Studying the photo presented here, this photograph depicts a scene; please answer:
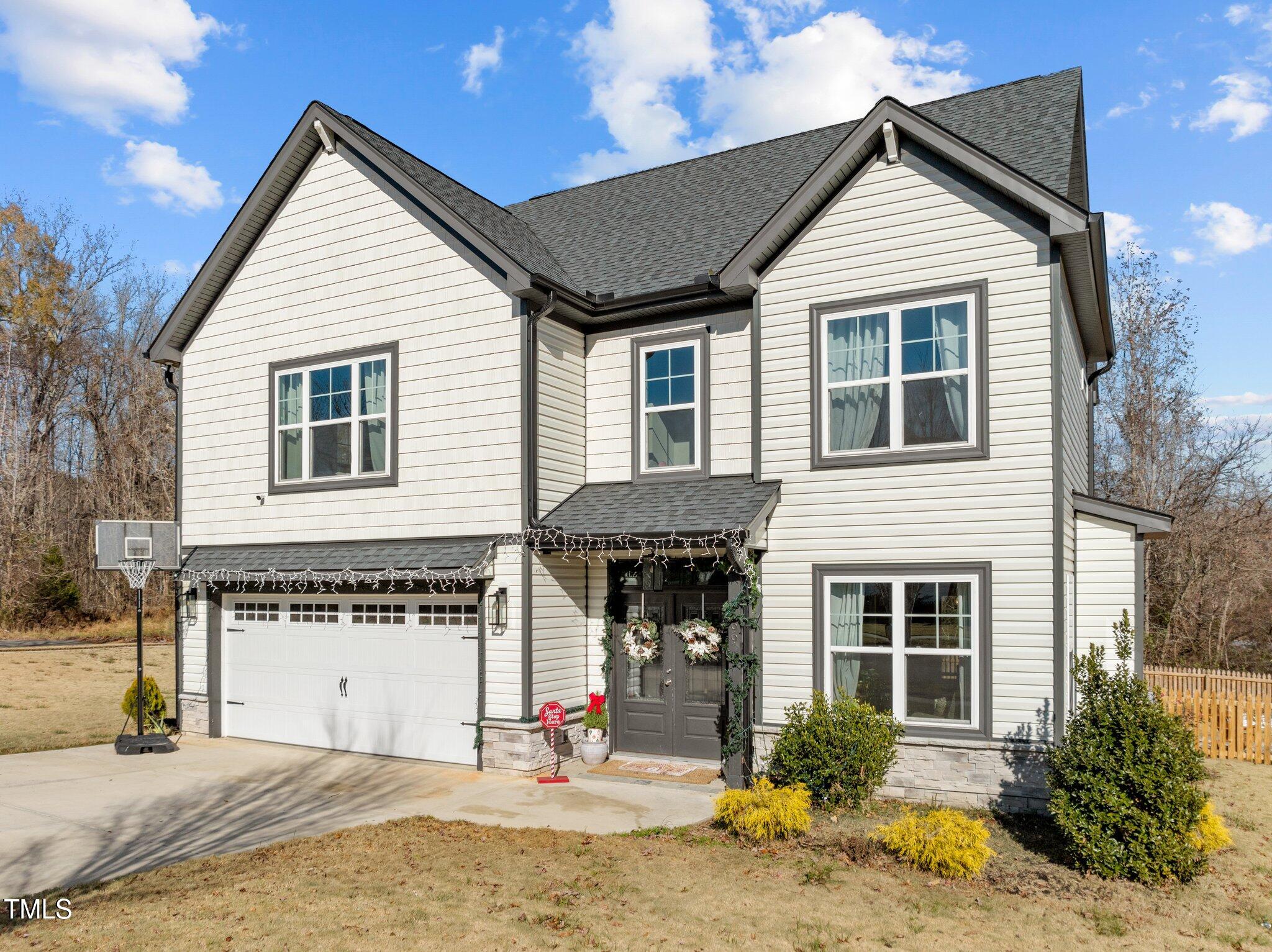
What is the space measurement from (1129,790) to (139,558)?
13.2 m

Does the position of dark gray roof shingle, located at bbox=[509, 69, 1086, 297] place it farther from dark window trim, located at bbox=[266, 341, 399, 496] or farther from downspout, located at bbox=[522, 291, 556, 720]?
dark window trim, located at bbox=[266, 341, 399, 496]

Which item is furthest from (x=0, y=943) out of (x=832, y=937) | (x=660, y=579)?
(x=660, y=579)

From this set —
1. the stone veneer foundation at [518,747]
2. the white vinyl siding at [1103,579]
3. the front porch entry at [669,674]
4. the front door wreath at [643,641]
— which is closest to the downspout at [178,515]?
the stone veneer foundation at [518,747]

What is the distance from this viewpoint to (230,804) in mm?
10336

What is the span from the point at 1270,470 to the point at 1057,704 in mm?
19246

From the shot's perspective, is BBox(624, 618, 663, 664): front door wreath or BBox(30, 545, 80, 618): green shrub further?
BBox(30, 545, 80, 618): green shrub

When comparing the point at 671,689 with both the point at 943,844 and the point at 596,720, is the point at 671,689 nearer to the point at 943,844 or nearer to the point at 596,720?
the point at 596,720

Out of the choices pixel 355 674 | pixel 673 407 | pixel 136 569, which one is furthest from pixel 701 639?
pixel 136 569

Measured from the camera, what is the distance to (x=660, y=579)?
12.3m

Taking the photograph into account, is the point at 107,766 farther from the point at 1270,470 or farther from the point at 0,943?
the point at 1270,470

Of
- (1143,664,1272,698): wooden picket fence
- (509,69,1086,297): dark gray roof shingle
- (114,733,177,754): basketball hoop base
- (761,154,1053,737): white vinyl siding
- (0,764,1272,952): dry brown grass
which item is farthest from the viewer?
(1143,664,1272,698): wooden picket fence

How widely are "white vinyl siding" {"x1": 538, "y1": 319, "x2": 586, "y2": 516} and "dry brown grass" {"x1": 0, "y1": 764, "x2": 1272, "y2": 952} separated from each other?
4728 mm

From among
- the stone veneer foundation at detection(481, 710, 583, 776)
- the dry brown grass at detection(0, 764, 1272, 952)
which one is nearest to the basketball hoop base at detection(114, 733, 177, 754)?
the stone veneer foundation at detection(481, 710, 583, 776)

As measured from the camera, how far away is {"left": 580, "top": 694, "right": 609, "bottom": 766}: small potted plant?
11922 millimetres
